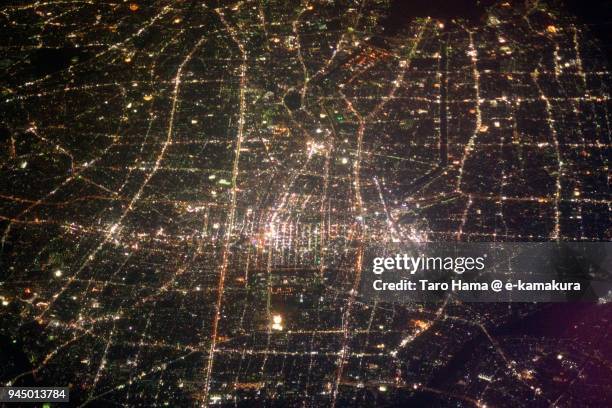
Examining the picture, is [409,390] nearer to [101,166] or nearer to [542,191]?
[542,191]

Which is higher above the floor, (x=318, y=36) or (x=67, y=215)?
(x=318, y=36)

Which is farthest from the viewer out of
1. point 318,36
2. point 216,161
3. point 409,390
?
point 318,36

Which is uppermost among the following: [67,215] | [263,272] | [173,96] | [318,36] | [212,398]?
[318,36]

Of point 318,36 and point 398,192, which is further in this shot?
point 318,36

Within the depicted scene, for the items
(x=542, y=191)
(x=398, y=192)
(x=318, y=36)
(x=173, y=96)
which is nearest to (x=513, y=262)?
(x=542, y=191)

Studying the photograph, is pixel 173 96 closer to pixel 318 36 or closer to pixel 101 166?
pixel 101 166

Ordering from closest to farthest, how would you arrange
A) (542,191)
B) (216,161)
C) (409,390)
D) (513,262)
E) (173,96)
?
1. (409,390)
2. (513,262)
3. (542,191)
4. (216,161)
5. (173,96)
